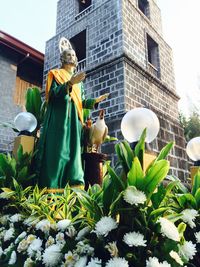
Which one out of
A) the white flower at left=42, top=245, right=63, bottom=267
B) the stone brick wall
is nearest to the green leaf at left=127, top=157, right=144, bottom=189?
the white flower at left=42, top=245, right=63, bottom=267

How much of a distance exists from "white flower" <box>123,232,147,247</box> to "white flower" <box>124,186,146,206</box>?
16cm

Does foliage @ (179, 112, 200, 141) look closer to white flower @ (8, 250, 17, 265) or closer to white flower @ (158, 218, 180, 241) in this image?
white flower @ (8, 250, 17, 265)

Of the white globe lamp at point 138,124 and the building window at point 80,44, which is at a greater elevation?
the building window at point 80,44

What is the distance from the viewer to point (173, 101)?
8391mm

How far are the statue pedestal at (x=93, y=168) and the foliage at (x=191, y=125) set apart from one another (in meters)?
13.1

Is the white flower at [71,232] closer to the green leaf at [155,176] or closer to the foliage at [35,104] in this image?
the green leaf at [155,176]

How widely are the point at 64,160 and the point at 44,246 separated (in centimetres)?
119

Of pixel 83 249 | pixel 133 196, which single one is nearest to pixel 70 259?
pixel 83 249

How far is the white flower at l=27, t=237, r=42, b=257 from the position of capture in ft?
6.09

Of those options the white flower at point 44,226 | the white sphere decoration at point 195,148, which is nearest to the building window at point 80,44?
the white sphere decoration at point 195,148

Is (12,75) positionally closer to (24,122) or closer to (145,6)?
(145,6)

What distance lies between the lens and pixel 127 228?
1463 millimetres

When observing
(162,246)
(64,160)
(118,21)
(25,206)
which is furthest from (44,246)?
(118,21)

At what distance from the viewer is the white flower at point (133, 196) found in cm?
140
